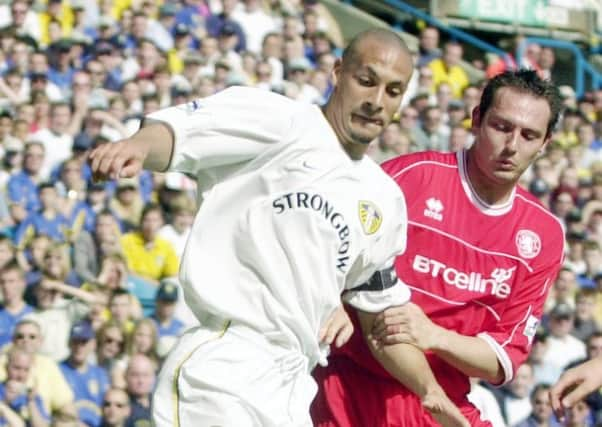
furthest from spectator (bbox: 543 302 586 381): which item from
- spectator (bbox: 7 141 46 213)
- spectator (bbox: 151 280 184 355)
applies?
spectator (bbox: 7 141 46 213)

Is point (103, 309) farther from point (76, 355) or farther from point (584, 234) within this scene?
point (584, 234)

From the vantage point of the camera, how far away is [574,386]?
5.17 m

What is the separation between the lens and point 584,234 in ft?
41.4

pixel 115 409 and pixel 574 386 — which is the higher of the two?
pixel 574 386

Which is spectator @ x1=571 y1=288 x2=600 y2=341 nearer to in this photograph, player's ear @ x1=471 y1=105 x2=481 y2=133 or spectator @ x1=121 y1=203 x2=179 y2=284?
spectator @ x1=121 y1=203 x2=179 y2=284

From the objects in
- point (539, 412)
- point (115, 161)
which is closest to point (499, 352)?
point (115, 161)

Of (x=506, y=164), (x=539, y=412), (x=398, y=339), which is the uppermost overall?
(x=506, y=164)

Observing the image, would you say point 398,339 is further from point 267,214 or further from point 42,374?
point 42,374

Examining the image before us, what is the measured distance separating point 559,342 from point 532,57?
263 inches

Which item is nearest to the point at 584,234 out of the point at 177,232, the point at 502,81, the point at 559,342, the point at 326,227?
the point at 559,342

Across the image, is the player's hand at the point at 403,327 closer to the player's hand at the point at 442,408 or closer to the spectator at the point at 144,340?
the player's hand at the point at 442,408

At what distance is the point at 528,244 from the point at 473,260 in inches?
9.9

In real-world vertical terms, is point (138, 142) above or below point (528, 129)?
above

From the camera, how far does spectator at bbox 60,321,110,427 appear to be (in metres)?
8.70
